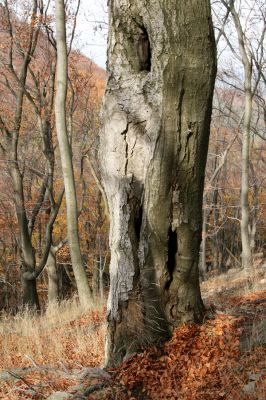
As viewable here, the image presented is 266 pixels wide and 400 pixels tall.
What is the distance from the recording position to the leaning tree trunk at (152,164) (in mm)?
3234

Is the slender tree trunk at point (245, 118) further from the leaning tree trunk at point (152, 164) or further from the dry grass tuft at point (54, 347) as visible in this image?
the leaning tree trunk at point (152, 164)

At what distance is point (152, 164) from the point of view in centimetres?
336

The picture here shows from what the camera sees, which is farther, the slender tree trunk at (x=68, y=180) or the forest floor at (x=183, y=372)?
the slender tree trunk at (x=68, y=180)

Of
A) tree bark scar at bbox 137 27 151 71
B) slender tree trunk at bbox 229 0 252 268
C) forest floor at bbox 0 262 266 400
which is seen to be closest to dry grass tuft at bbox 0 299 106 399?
forest floor at bbox 0 262 266 400

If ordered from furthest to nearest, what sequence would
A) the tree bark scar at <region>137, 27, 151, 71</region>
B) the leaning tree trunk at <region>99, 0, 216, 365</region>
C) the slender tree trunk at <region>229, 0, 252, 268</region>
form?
the slender tree trunk at <region>229, 0, 252, 268</region> → the tree bark scar at <region>137, 27, 151, 71</region> → the leaning tree trunk at <region>99, 0, 216, 365</region>

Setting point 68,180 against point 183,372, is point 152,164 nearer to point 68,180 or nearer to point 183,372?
point 183,372

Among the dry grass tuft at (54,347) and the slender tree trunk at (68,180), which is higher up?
the slender tree trunk at (68,180)

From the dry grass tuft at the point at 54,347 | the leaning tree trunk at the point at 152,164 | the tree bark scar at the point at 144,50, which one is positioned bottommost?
the dry grass tuft at the point at 54,347

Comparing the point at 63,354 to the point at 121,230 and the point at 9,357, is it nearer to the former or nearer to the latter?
the point at 9,357

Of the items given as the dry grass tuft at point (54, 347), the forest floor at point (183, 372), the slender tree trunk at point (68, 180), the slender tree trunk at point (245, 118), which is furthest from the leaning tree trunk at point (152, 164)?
the slender tree trunk at point (245, 118)

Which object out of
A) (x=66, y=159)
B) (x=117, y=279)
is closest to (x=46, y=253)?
(x=66, y=159)

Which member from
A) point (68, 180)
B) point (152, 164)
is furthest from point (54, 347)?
point (68, 180)

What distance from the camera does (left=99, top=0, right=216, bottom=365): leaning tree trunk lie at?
323cm

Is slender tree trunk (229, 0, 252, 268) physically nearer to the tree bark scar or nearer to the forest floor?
the forest floor
